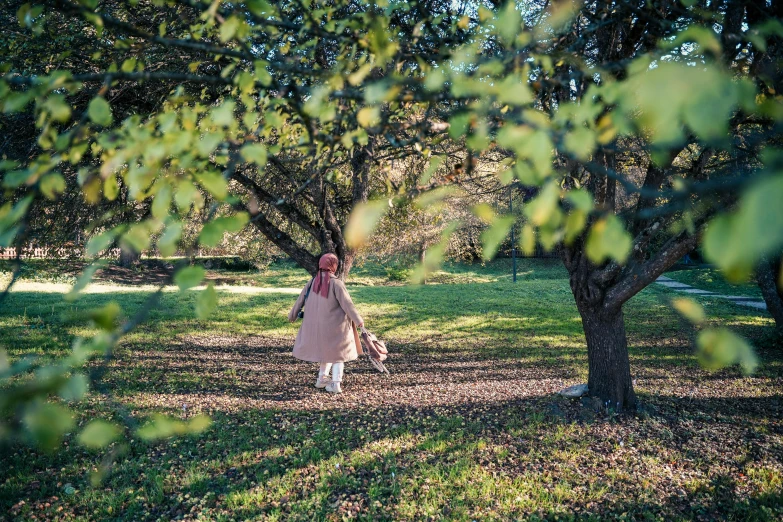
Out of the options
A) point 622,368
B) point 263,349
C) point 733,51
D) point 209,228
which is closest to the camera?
point 209,228

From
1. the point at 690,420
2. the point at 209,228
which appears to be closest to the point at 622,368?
the point at 690,420

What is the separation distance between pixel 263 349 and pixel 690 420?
7467 millimetres

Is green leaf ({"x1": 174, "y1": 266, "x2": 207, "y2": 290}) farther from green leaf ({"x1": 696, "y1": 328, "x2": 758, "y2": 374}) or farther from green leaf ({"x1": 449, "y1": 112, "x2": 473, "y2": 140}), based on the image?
→ green leaf ({"x1": 696, "y1": 328, "x2": 758, "y2": 374})

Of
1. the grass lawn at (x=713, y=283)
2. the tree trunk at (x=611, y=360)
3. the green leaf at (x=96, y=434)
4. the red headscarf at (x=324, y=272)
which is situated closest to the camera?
the green leaf at (x=96, y=434)

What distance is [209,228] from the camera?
150cm

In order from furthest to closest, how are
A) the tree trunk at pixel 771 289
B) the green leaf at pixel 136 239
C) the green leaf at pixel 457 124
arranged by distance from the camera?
the tree trunk at pixel 771 289, the green leaf at pixel 457 124, the green leaf at pixel 136 239

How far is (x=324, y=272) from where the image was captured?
7.20m

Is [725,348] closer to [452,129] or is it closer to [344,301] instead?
[452,129]

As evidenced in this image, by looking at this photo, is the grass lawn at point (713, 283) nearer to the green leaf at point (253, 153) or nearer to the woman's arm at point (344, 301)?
the woman's arm at point (344, 301)

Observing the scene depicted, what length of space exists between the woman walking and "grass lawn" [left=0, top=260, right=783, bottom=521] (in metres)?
0.52

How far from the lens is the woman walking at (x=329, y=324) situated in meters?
7.14

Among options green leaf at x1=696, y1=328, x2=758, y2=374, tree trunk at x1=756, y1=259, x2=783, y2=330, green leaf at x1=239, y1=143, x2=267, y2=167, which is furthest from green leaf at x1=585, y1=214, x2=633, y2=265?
tree trunk at x1=756, y1=259, x2=783, y2=330

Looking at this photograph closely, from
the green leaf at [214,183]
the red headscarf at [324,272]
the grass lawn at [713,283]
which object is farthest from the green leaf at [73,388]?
the grass lawn at [713,283]

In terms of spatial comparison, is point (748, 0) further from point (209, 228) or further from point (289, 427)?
point (289, 427)
